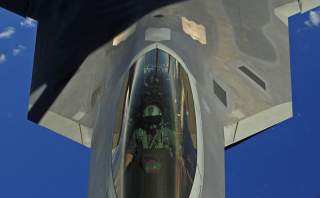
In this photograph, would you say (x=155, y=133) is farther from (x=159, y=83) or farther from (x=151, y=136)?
(x=159, y=83)

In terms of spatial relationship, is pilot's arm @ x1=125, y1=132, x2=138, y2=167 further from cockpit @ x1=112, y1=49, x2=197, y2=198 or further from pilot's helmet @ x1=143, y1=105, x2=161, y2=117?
pilot's helmet @ x1=143, y1=105, x2=161, y2=117

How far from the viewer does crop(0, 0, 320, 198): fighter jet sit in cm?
520

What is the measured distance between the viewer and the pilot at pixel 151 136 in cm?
518

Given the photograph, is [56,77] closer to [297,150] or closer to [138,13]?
[138,13]

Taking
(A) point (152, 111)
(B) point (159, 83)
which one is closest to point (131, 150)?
(A) point (152, 111)

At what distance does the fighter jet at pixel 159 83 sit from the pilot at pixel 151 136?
12 mm

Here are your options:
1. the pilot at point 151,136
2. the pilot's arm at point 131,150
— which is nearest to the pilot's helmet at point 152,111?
the pilot at point 151,136

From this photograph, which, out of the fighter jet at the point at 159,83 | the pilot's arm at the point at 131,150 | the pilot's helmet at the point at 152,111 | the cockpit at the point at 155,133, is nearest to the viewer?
the cockpit at the point at 155,133

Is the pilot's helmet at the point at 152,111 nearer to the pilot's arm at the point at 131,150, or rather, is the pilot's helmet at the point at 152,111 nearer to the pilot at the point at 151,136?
the pilot at the point at 151,136

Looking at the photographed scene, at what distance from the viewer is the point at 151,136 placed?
17.2 ft

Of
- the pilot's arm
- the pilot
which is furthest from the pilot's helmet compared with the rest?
the pilot's arm

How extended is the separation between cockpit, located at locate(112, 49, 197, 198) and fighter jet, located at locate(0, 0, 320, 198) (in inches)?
0.5

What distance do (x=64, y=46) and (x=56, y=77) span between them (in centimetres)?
70

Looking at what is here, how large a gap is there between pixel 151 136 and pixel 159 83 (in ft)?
2.65
